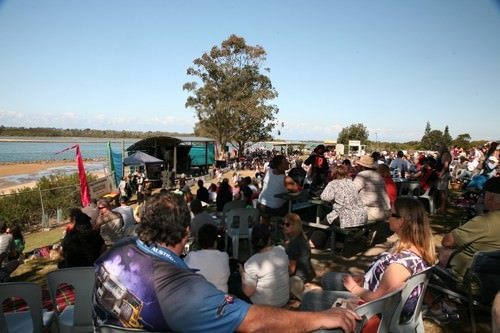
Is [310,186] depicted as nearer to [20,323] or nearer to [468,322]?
[468,322]

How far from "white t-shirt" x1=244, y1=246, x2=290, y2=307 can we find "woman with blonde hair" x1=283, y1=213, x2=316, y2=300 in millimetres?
493

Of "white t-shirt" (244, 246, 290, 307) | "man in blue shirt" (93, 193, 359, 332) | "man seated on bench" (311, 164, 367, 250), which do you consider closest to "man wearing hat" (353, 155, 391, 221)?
"man seated on bench" (311, 164, 367, 250)

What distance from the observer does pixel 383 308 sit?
1.94 m

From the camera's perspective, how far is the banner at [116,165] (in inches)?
595

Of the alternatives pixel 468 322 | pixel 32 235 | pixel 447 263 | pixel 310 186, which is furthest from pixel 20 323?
pixel 32 235

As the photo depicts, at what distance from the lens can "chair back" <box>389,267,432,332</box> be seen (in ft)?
7.13

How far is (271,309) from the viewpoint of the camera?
1359mm

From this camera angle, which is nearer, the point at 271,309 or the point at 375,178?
the point at 271,309

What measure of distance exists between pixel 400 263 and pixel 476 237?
1.24 m

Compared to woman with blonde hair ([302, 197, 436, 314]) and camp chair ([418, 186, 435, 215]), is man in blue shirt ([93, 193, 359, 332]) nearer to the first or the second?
woman with blonde hair ([302, 197, 436, 314])

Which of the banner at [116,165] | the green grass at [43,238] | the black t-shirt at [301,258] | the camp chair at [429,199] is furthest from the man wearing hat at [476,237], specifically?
the banner at [116,165]

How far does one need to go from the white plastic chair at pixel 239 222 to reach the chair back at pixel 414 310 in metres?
3.32

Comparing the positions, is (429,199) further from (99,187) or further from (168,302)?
(99,187)

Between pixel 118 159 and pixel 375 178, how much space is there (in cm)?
1293
